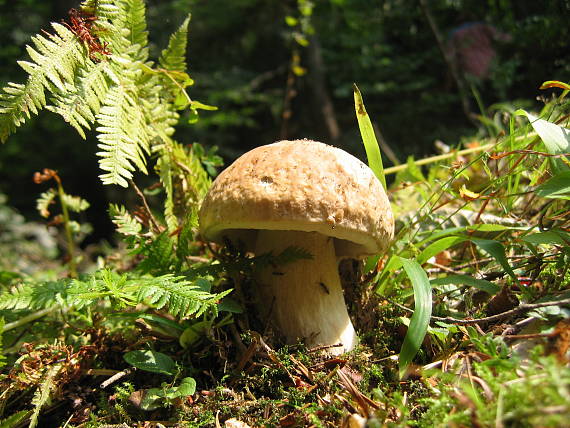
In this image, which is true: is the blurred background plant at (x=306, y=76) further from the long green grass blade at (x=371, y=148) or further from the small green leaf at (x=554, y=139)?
the long green grass blade at (x=371, y=148)

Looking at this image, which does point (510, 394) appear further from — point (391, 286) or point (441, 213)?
point (441, 213)

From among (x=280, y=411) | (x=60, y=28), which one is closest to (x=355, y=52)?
(x=60, y=28)

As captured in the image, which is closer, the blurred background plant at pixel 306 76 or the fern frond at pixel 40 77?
the fern frond at pixel 40 77

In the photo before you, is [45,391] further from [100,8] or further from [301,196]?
[100,8]

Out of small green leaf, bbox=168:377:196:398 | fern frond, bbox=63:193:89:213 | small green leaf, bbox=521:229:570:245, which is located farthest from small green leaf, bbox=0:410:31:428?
small green leaf, bbox=521:229:570:245

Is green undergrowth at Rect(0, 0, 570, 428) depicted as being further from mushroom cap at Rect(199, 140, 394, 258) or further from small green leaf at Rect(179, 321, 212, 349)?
mushroom cap at Rect(199, 140, 394, 258)

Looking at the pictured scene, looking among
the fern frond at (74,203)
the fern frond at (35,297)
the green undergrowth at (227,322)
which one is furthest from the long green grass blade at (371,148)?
the fern frond at (74,203)
